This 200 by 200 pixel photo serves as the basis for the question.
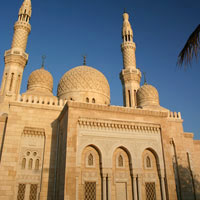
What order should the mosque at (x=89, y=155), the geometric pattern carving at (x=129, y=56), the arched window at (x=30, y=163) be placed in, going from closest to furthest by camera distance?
the mosque at (x=89, y=155) < the arched window at (x=30, y=163) < the geometric pattern carving at (x=129, y=56)

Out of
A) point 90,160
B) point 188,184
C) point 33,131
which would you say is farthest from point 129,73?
point 90,160

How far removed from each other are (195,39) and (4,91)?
41.1 feet

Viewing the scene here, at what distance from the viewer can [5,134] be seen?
32.3ft

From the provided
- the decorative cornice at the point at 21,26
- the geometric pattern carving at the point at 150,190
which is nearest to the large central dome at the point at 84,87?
the decorative cornice at the point at 21,26

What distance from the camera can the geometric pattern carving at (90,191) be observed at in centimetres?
809

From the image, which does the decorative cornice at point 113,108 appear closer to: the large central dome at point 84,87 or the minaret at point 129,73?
the large central dome at point 84,87

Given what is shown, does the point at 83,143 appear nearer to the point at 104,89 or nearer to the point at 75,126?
the point at 75,126

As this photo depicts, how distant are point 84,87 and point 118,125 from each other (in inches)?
264

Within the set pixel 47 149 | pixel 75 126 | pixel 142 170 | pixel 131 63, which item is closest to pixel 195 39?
pixel 75 126

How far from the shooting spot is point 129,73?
17.7 metres

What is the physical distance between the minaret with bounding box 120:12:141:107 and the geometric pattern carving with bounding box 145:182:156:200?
8.28 meters

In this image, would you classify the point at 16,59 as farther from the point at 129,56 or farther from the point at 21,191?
the point at 129,56

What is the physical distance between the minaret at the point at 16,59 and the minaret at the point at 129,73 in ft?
25.8

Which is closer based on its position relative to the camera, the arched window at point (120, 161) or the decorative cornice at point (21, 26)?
the arched window at point (120, 161)
